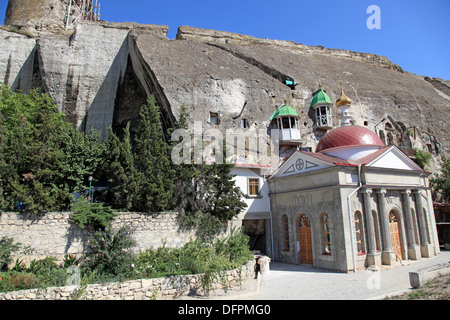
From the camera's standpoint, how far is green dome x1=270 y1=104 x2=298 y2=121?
2280cm

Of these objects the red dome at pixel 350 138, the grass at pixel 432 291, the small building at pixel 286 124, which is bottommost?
the grass at pixel 432 291

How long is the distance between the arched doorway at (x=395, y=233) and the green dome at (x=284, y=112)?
9.84 meters

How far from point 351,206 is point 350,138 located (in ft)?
14.5

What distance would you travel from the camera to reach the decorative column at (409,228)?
651 inches

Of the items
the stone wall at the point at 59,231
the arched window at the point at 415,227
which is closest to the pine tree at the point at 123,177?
the stone wall at the point at 59,231

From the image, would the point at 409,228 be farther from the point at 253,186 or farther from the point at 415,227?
the point at 253,186

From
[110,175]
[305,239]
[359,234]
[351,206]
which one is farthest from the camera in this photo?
[305,239]

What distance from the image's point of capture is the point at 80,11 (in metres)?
35.3

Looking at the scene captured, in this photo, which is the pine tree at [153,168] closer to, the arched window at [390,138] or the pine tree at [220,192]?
the pine tree at [220,192]

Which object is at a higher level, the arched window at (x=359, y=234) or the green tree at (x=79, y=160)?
the green tree at (x=79, y=160)

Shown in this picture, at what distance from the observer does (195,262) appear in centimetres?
1184

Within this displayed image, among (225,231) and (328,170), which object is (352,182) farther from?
(225,231)

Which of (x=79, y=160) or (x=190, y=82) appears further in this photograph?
(x=190, y=82)

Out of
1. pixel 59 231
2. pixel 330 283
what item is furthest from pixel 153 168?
pixel 330 283
